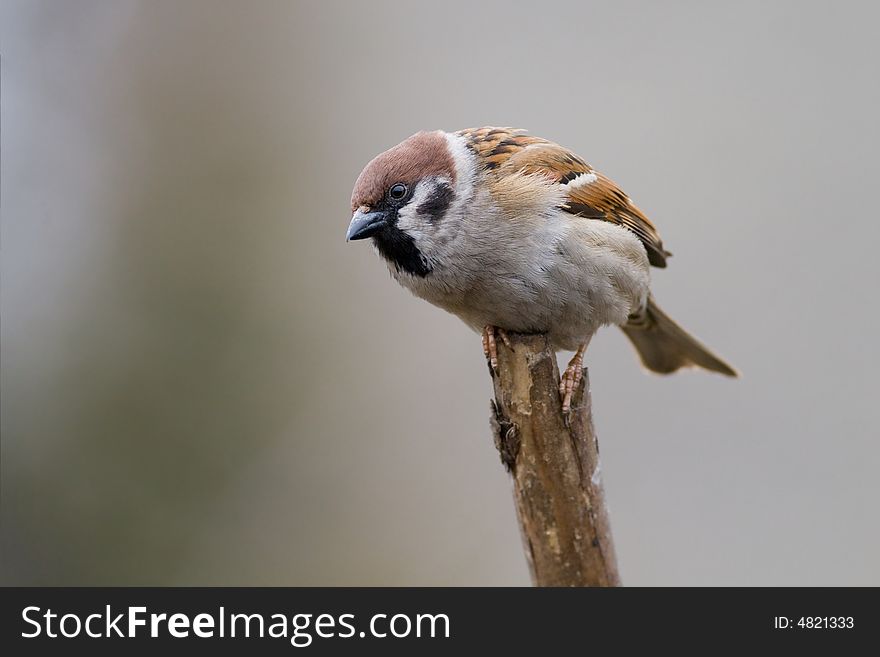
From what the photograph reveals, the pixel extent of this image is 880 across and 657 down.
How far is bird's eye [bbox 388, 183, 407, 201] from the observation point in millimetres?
2873

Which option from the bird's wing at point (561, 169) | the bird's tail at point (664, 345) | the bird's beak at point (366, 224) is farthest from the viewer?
the bird's tail at point (664, 345)

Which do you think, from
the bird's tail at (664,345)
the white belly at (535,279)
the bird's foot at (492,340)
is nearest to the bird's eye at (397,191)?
the white belly at (535,279)

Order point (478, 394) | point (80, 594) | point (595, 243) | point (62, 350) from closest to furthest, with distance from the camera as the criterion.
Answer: point (595, 243) → point (80, 594) → point (62, 350) → point (478, 394)

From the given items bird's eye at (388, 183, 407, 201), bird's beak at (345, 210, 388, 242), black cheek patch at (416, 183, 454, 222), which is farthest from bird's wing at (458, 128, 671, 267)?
bird's beak at (345, 210, 388, 242)

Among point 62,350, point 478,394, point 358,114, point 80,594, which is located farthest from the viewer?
point 358,114

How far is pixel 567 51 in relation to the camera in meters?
5.46

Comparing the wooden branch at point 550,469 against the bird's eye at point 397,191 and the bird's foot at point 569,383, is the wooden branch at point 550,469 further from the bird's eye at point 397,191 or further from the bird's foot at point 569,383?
the bird's eye at point 397,191

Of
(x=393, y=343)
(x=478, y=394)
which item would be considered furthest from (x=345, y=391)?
(x=478, y=394)

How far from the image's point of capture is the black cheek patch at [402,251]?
9.44 ft

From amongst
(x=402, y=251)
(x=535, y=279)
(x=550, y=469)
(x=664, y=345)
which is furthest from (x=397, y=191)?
(x=664, y=345)

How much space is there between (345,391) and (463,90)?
2.03 meters

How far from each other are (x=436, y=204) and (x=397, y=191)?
0.43 ft

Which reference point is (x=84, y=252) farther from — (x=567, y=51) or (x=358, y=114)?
(x=567, y=51)

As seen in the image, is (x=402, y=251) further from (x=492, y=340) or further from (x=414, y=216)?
(x=492, y=340)
